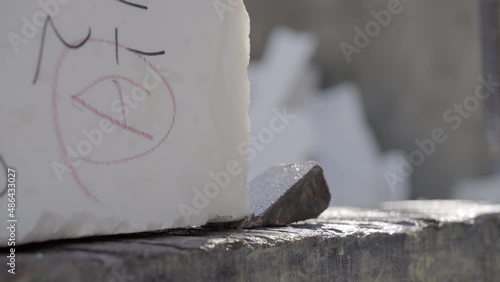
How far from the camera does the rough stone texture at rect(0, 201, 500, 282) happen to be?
1513mm

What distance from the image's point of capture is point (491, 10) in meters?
4.51

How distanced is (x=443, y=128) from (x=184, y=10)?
8776mm

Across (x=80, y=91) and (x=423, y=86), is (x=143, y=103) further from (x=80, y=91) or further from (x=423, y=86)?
(x=423, y=86)

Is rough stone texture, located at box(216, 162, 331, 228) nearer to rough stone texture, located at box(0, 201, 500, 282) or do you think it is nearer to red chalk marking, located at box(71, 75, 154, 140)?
rough stone texture, located at box(0, 201, 500, 282)

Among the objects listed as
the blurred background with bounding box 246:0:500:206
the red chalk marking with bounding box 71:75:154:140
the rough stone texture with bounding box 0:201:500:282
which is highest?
the blurred background with bounding box 246:0:500:206

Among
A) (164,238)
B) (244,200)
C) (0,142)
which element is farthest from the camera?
(244,200)

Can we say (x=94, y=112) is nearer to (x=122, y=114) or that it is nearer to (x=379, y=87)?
(x=122, y=114)

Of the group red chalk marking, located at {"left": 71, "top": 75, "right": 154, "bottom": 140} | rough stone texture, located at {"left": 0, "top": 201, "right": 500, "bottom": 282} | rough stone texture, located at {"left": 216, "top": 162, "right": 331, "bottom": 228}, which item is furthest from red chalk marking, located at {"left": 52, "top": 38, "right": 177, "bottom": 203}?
rough stone texture, located at {"left": 216, "top": 162, "right": 331, "bottom": 228}

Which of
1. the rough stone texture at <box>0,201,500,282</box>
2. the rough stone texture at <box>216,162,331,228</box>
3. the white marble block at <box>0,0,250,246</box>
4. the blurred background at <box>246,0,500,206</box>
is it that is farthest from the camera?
the blurred background at <box>246,0,500,206</box>

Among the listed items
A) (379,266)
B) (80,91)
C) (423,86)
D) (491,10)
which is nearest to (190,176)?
(80,91)

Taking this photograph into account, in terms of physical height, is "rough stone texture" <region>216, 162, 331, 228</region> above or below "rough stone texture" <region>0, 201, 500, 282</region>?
above

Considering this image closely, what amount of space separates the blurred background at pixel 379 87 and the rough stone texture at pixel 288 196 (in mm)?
6646

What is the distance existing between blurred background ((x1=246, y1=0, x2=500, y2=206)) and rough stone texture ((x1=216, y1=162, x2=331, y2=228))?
6.65m

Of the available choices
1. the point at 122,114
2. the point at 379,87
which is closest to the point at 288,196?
the point at 122,114
